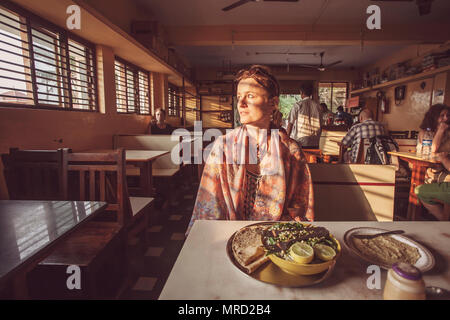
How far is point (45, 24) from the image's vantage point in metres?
2.71

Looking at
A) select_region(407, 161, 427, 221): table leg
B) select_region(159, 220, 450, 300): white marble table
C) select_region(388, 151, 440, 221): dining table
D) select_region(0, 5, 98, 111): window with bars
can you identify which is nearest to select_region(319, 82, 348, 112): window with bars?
select_region(388, 151, 440, 221): dining table

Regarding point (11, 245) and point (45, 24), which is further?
point (45, 24)

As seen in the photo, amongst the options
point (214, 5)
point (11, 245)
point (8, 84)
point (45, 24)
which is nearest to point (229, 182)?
point (11, 245)

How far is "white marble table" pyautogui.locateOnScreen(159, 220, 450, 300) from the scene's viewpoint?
0.54m

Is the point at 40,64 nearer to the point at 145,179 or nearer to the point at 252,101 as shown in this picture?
the point at 145,179

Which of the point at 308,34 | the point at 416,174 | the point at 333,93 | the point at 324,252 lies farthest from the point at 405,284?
the point at 333,93

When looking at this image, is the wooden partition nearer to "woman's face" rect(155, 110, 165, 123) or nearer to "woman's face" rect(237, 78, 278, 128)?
"woman's face" rect(155, 110, 165, 123)

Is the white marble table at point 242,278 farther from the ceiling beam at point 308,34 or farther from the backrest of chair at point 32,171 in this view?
the ceiling beam at point 308,34

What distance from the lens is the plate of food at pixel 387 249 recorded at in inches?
25.7

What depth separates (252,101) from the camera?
117 centimetres

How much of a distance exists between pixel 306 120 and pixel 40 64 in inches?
145

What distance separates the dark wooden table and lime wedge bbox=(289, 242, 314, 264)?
768 mm

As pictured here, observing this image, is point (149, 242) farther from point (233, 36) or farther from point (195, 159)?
point (233, 36)

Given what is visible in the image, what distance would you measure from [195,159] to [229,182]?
3452 millimetres
